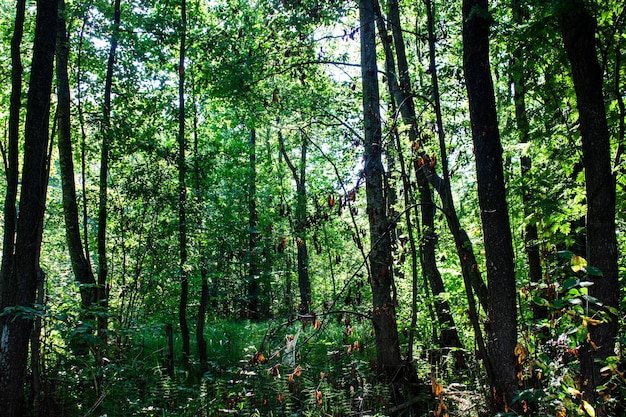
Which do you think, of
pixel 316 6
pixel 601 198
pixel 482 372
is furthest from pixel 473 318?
pixel 316 6

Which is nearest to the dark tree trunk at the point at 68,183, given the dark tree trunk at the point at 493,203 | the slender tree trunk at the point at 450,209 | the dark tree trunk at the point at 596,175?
the slender tree trunk at the point at 450,209

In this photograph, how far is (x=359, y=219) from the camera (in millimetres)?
6500

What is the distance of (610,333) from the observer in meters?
4.09

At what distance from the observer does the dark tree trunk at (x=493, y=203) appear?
14.3ft

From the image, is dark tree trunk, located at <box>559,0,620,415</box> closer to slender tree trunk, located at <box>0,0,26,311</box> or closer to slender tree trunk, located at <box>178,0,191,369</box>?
slender tree trunk, located at <box>0,0,26,311</box>

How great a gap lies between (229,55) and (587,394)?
749 cm

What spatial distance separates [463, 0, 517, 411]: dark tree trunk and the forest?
0.06ft

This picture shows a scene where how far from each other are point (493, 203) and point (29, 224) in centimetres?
530

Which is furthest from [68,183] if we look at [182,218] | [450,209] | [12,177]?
[450,209]

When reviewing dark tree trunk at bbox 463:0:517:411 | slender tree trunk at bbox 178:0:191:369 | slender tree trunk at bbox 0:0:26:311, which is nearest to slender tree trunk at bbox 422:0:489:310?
dark tree trunk at bbox 463:0:517:411

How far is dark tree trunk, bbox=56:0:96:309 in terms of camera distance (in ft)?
29.4

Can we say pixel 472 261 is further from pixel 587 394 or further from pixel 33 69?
pixel 33 69

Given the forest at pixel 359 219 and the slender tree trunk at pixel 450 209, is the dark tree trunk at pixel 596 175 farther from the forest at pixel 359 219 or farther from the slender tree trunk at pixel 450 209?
the slender tree trunk at pixel 450 209

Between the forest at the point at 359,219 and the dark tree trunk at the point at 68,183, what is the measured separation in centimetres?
4
